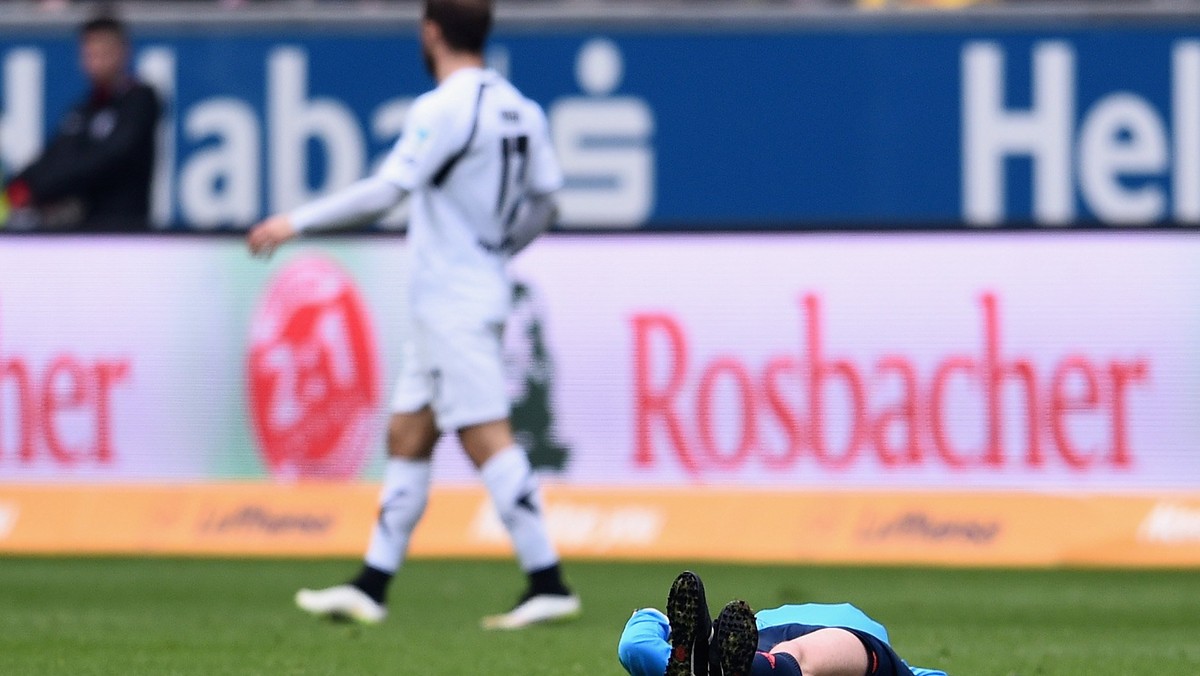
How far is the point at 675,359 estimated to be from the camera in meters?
10.4

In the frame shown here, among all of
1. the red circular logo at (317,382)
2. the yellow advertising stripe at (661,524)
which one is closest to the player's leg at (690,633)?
the yellow advertising stripe at (661,524)

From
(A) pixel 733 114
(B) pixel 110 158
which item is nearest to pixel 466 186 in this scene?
(B) pixel 110 158

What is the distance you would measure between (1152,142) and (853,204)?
1962mm

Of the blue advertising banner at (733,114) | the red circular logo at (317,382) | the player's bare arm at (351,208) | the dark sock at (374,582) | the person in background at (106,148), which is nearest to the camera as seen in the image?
the player's bare arm at (351,208)

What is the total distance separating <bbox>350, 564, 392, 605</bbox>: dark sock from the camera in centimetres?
763

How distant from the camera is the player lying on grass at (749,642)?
4496 mm

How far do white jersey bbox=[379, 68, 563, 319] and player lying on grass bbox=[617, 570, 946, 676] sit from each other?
2.87 meters

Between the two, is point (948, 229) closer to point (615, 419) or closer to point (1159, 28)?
point (615, 419)

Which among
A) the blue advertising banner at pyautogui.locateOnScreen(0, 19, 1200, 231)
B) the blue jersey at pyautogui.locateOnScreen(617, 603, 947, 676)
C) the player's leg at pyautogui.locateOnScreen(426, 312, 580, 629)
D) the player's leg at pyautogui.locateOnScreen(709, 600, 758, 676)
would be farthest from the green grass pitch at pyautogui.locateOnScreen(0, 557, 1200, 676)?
the blue advertising banner at pyautogui.locateOnScreen(0, 19, 1200, 231)

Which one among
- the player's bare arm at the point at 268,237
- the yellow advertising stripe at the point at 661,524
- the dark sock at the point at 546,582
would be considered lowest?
the yellow advertising stripe at the point at 661,524

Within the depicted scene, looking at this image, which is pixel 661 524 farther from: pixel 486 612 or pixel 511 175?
pixel 511 175

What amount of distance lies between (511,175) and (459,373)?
737 millimetres

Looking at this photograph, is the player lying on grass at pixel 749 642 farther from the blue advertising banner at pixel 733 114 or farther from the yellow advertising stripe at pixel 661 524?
the blue advertising banner at pixel 733 114

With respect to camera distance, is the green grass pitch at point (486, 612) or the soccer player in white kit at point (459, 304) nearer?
the green grass pitch at point (486, 612)
